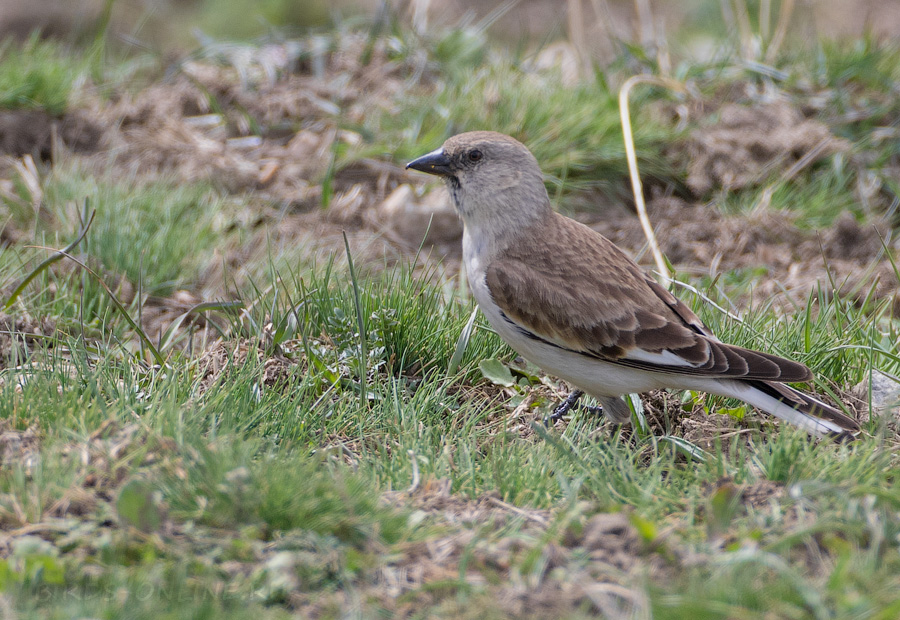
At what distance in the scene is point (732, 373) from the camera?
11.2ft

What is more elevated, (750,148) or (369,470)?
(750,148)

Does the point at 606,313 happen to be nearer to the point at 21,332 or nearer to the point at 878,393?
the point at 878,393

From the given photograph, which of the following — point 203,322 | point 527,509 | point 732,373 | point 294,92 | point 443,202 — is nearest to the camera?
point 527,509

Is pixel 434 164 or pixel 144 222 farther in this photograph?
pixel 144 222

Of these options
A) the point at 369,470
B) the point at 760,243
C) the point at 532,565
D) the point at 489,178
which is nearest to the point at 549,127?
the point at 760,243

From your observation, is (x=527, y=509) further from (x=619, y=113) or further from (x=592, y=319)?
(x=619, y=113)

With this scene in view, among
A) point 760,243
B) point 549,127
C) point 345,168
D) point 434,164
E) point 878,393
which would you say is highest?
point 434,164

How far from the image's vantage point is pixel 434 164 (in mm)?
4090

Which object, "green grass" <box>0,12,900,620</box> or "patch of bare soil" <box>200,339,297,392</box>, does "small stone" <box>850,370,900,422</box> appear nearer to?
"green grass" <box>0,12,900,620</box>

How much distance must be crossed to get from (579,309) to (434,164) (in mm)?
1019

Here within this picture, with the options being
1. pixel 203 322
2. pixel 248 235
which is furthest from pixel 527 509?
pixel 248 235

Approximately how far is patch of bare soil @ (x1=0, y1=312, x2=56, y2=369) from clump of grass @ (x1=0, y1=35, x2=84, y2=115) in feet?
8.60

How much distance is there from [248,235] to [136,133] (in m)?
1.68

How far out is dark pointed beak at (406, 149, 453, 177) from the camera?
13.4ft
